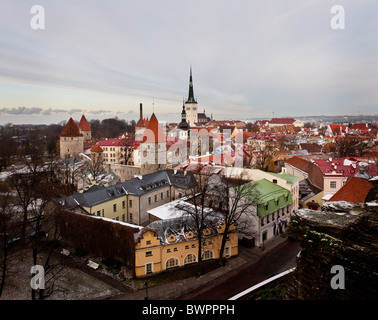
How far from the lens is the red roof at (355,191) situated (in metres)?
18.4

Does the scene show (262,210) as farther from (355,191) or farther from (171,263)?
(171,263)

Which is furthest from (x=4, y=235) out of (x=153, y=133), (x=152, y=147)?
(x=153, y=133)

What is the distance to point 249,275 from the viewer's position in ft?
55.4

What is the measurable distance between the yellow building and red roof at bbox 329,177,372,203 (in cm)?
804

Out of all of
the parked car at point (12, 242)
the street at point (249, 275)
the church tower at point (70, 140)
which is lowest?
the street at point (249, 275)

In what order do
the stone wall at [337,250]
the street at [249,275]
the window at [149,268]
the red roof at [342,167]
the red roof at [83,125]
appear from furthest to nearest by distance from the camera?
the red roof at [83,125] → the red roof at [342,167] → the window at [149,268] → the street at [249,275] → the stone wall at [337,250]

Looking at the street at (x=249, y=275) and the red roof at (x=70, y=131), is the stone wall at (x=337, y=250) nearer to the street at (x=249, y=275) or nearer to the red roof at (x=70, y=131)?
the street at (x=249, y=275)

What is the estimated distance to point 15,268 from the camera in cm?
1753

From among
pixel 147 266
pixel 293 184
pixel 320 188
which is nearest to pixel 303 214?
pixel 147 266

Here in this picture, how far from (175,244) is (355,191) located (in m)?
13.1

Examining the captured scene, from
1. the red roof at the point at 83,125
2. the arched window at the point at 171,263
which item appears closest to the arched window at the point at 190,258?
the arched window at the point at 171,263

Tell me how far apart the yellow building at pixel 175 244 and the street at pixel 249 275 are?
2303 mm

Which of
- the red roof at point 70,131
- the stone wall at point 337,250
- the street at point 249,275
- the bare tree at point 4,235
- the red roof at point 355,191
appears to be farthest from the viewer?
the red roof at point 70,131
